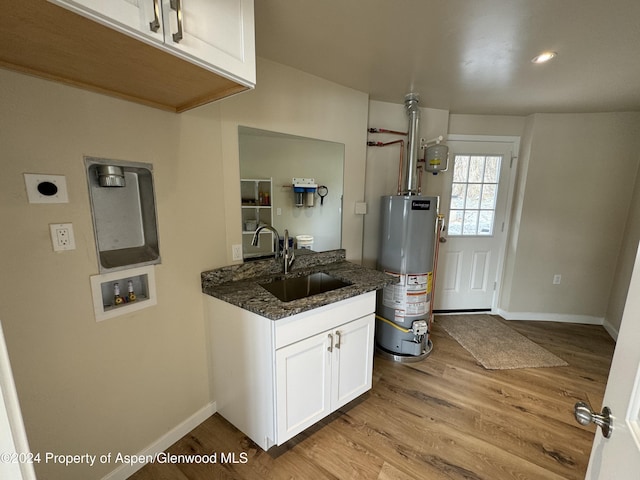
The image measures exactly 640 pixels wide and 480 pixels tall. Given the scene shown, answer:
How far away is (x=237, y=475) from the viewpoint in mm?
1336

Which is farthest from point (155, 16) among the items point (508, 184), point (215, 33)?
point (508, 184)

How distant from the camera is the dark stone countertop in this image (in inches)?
51.5

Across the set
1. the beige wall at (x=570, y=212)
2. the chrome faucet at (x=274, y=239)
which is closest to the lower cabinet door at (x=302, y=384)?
the chrome faucet at (x=274, y=239)

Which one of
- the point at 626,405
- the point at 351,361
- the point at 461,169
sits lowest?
the point at 351,361

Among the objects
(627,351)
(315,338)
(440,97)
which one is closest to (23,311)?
(315,338)

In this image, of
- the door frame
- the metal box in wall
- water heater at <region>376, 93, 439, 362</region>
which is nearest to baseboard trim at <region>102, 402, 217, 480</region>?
the metal box in wall

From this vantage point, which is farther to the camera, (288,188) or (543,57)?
(288,188)

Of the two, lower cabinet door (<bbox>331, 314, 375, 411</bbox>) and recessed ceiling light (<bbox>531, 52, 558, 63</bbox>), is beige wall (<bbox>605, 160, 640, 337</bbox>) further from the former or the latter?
lower cabinet door (<bbox>331, 314, 375, 411</bbox>)

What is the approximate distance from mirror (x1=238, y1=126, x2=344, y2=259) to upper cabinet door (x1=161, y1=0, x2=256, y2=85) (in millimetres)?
631

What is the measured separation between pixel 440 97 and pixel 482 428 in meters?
2.51

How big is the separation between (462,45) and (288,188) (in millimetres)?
1331

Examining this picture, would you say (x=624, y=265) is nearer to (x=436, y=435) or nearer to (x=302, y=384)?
(x=436, y=435)

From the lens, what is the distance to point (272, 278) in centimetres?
176

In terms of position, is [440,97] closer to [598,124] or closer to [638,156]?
[598,124]
